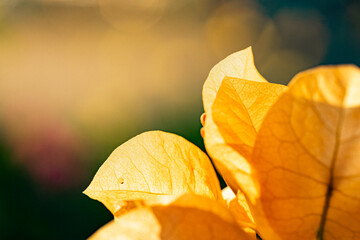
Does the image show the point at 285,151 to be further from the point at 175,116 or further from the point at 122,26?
the point at 122,26

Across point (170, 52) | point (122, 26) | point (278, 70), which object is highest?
point (122, 26)

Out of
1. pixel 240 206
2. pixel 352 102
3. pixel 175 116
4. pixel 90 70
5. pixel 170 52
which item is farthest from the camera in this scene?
pixel 170 52

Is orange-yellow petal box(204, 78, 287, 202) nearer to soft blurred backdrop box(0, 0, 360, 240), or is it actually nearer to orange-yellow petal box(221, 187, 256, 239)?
orange-yellow petal box(221, 187, 256, 239)

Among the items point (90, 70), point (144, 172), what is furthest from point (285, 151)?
point (90, 70)

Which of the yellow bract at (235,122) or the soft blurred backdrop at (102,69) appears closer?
the yellow bract at (235,122)

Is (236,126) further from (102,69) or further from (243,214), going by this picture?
(102,69)

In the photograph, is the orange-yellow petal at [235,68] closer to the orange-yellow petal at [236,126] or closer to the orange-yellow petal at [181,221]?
the orange-yellow petal at [236,126]

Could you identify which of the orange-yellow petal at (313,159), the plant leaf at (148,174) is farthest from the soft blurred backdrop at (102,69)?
the orange-yellow petal at (313,159)

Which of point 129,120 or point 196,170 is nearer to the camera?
point 196,170
